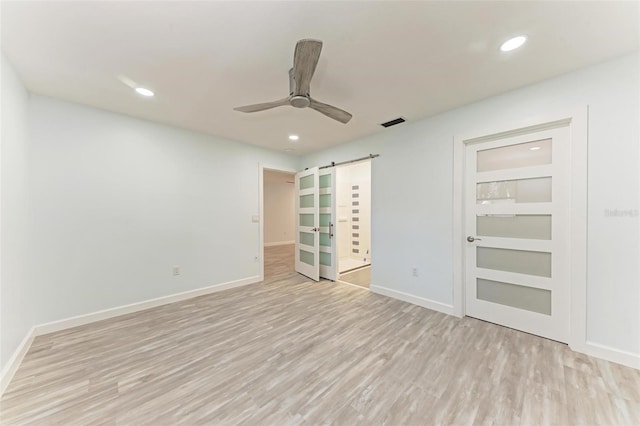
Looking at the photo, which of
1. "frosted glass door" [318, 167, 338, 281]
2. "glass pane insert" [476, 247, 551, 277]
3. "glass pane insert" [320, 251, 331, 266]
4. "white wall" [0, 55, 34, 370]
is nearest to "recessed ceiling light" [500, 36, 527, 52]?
"glass pane insert" [476, 247, 551, 277]

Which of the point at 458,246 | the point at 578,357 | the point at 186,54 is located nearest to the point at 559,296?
the point at 578,357

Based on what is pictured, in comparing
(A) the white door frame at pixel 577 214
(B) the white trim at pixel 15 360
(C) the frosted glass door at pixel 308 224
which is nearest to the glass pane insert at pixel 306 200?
(C) the frosted glass door at pixel 308 224

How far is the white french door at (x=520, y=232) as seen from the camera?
224cm

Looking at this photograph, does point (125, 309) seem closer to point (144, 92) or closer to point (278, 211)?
point (144, 92)

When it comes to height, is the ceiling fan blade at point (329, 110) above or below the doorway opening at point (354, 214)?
above

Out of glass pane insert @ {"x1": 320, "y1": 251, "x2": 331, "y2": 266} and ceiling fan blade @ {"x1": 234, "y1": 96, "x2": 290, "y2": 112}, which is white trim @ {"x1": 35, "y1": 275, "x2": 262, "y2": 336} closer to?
glass pane insert @ {"x1": 320, "y1": 251, "x2": 331, "y2": 266}

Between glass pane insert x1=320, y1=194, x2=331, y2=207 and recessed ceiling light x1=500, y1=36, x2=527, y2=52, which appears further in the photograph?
glass pane insert x1=320, y1=194, x2=331, y2=207

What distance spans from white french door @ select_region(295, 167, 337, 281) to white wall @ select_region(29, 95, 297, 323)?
4.17ft

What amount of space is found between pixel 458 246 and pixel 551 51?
6.48 feet

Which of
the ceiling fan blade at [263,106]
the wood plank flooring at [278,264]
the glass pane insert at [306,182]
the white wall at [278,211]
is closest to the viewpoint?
the ceiling fan blade at [263,106]

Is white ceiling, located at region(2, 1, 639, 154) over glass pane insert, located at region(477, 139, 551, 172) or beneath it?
over

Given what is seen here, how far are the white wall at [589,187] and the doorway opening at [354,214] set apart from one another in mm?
2322

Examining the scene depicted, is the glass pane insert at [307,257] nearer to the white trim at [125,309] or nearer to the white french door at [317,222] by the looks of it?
the white french door at [317,222]

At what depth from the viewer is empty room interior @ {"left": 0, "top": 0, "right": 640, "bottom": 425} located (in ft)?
5.01
